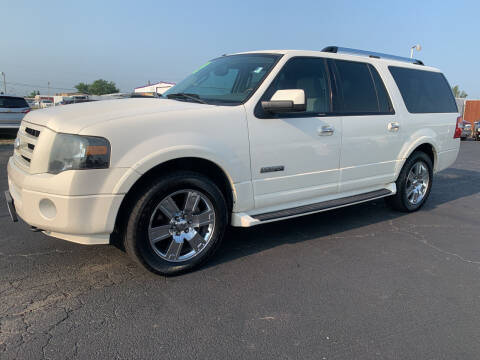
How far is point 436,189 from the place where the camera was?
721 cm

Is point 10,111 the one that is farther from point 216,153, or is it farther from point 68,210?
point 216,153

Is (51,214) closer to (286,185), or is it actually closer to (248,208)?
(248,208)

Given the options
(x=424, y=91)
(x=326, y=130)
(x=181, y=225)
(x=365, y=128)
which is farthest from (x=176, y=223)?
(x=424, y=91)

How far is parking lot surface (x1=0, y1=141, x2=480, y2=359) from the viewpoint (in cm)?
237

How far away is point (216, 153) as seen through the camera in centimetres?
325

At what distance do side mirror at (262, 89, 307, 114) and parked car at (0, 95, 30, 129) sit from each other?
40.9 ft

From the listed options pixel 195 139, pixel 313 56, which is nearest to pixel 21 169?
pixel 195 139

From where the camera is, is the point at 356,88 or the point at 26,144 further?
the point at 356,88

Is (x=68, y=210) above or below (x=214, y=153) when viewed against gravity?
below

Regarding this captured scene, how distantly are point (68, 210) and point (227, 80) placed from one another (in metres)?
2.06

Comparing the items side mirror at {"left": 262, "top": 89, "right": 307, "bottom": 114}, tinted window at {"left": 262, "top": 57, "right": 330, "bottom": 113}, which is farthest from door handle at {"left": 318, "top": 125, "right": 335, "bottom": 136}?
side mirror at {"left": 262, "top": 89, "right": 307, "bottom": 114}

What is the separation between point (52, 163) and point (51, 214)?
0.37m

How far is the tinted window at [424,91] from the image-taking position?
5066 millimetres

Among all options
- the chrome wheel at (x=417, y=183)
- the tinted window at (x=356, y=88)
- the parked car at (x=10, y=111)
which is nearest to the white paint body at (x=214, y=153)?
the tinted window at (x=356, y=88)
